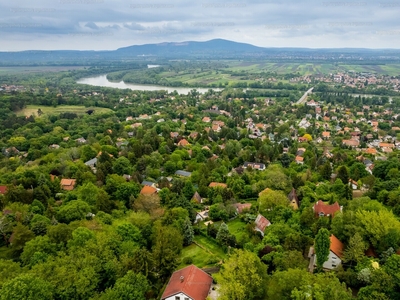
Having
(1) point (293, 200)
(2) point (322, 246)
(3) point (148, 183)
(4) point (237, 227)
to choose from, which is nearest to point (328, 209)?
(1) point (293, 200)

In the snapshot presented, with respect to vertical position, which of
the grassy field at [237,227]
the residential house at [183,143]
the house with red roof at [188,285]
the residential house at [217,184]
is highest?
the house with red roof at [188,285]

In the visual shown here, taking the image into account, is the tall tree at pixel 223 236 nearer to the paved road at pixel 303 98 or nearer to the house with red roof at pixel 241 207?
the house with red roof at pixel 241 207

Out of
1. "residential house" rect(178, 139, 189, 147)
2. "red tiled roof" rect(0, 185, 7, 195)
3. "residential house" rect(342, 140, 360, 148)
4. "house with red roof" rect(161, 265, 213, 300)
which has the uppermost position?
"red tiled roof" rect(0, 185, 7, 195)

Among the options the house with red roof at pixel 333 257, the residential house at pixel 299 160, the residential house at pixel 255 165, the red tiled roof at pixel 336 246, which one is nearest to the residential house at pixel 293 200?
the red tiled roof at pixel 336 246

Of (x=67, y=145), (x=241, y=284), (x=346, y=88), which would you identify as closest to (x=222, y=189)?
(x=241, y=284)

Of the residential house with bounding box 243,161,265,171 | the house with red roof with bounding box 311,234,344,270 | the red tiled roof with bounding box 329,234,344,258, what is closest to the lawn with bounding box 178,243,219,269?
the house with red roof with bounding box 311,234,344,270

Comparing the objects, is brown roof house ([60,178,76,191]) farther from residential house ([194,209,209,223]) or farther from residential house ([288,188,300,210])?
residential house ([288,188,300,210])

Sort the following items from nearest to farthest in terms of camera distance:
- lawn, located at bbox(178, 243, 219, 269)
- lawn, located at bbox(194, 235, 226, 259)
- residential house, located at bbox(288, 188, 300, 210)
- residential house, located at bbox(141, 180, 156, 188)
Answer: lawn, located at bbox(178, 243, 219, 269) < lawn, located at bbox(194, 235, 226, 259) < residential house, located at bbox(288, 188, 300, 210) < residential house, located at bbox(141, 180, 156, 188)
